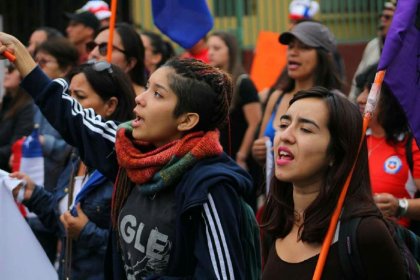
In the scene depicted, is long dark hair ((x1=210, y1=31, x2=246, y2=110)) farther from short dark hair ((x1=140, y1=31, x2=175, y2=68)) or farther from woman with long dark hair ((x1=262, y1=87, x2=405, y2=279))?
woman with long dark hair ((x1=262, y1=87, x2=405, y2=279))

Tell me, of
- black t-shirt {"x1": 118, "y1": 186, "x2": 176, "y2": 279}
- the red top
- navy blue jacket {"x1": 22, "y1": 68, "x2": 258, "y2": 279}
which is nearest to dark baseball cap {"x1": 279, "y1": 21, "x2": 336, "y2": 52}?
the red top

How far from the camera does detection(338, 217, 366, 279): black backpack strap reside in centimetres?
371

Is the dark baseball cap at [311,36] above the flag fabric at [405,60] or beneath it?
beneath

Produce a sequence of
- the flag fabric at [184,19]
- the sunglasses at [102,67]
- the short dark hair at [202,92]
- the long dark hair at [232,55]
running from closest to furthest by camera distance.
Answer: the short dark hair at [202,92], the sunglasses at [102,67], the flag fabric at [184,19], the long dark hair at [232,55]

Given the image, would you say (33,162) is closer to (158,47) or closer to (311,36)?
(158,47)

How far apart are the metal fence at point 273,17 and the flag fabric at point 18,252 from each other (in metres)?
9.53

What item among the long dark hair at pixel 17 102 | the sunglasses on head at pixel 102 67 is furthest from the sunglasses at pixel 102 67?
the long dark hair at pixel 17 102

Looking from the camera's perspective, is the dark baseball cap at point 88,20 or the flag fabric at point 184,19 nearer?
the flag fabric at point 184,19

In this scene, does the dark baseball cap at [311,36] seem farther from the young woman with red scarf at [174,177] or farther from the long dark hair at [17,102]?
the young woman with red scarf at [174,177]

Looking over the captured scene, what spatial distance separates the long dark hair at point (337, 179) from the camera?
3861 mm

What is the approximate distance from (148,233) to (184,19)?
81.1 inches

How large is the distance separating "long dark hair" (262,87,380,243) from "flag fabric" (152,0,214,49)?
183 centimetres

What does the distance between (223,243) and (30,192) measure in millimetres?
2077

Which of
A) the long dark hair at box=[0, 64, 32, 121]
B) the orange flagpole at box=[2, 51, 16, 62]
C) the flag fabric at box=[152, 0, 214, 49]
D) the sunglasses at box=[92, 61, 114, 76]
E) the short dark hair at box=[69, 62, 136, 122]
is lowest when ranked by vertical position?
the long dark hair at box=[0, 64, 32, 121]
